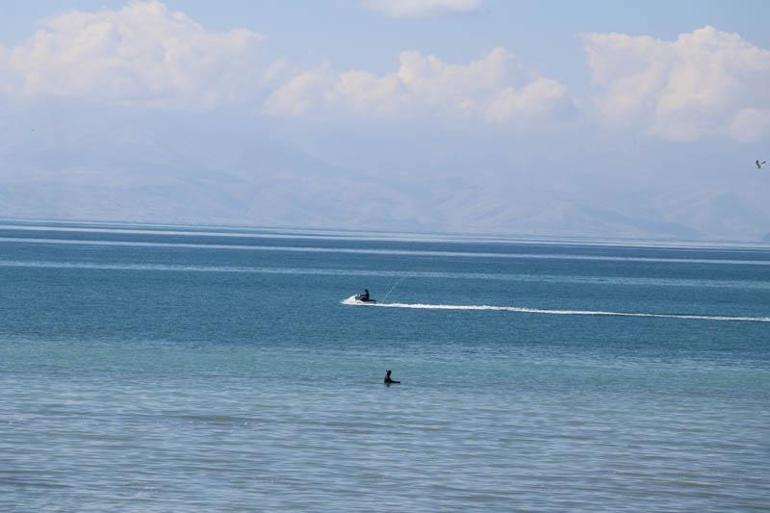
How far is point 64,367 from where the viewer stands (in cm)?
6191

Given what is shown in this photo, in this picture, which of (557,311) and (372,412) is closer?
(372,412)

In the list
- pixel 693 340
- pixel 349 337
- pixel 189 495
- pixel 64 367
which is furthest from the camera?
pixel 693 340

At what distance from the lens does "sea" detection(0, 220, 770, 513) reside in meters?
37.2

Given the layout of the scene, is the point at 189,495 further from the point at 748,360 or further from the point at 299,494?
the point at 748,360

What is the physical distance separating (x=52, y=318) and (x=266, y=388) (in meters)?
39.6

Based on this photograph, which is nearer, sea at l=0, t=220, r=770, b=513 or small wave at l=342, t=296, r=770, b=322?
sea at l=0, t=220, r=770, b=513

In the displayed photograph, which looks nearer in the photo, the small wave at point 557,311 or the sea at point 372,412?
the sea at point 372,412

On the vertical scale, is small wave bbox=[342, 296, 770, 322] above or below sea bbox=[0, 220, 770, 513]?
above

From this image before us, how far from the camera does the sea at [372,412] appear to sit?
37.2 metres

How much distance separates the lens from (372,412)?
5100 centimetres

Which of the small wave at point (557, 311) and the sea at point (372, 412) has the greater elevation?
the small wave at point (557, 311)

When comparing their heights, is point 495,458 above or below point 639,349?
below

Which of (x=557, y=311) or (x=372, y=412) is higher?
(x=557, y=311)

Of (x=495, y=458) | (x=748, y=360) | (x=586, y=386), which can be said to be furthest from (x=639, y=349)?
(x=495, y=458)
